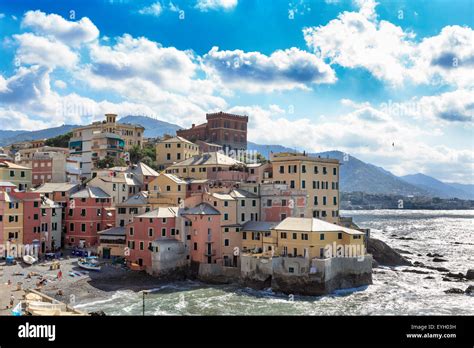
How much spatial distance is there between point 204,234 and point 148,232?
25.6ft

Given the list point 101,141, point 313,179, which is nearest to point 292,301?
point 313,179

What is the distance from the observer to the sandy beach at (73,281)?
5096 cm

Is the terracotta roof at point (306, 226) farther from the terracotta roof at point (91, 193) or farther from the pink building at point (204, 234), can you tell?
the terracotta roof at point (91, 193)

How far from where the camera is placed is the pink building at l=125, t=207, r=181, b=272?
64.8 metres

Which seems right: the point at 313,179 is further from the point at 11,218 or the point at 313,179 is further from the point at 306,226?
the point at 11,218

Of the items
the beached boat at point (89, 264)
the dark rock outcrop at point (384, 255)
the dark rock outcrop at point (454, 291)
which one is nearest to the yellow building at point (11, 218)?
the beached boat at point (89, 264)

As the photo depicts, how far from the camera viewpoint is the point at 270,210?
69.9 meters

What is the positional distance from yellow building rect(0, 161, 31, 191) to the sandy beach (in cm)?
2101

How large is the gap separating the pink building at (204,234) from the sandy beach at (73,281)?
6.66m

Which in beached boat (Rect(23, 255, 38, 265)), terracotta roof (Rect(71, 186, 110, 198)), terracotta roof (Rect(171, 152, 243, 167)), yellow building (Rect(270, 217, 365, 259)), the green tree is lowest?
beached boat (Rect(23, 255, 38, 265))

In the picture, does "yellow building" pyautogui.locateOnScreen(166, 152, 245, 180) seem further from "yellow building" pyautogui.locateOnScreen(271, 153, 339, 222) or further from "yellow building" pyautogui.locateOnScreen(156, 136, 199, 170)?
"yellow building" pyautogui.locateOnScreen(156, 136, 199, 170)

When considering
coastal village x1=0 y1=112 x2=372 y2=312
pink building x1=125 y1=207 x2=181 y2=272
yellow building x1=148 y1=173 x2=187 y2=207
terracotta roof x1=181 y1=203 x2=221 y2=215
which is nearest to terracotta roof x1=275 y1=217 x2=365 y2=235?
coastal village x1=0 y1=112 x2=372 y2=312
